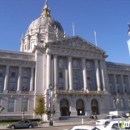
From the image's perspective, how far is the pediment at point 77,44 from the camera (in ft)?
164

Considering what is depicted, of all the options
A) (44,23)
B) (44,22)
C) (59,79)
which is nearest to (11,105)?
(59,79)

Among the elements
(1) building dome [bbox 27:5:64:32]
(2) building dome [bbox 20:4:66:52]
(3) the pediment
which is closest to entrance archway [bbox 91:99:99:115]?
(3) the pediment

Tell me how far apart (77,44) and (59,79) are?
13338 mm

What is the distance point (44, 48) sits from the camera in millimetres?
49312

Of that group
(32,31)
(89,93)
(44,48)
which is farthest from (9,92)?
(32,31)

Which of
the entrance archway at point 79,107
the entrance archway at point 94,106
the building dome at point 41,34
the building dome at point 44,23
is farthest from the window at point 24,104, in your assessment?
the building dome at point 44,23

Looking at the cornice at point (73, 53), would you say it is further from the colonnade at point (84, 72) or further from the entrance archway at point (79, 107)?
the entrance archway at point (79, 107)

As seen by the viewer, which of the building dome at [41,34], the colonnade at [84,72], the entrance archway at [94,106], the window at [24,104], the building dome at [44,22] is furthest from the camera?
the building dome at [44,22]

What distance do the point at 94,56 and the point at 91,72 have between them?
552 centimetres

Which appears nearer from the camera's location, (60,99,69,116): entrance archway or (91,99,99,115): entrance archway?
(60,99,69,116): entrance archway

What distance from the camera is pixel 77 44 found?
52188mm

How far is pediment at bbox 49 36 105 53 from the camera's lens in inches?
1966

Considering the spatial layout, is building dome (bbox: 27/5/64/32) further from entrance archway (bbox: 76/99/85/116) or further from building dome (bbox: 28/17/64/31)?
entrance archway (bbox: 76/99/85/116)

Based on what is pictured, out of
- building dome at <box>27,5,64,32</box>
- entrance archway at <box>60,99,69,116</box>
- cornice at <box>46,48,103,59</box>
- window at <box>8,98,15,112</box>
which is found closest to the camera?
window at <box>8,98,15,112</box>
